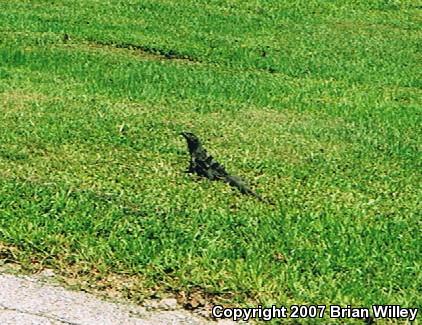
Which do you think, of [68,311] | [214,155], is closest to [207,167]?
[214,155]

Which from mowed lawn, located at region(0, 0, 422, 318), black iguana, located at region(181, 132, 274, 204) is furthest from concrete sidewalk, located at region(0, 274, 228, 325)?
black iguana, located at region(181, 132, 274, 204)

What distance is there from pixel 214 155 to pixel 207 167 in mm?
566

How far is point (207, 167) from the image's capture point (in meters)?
5.80

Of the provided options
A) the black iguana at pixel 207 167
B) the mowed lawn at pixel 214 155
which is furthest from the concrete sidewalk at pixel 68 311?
the black iguana at pixel 207 167

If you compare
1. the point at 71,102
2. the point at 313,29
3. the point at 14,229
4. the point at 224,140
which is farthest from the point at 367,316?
the point at 313,29

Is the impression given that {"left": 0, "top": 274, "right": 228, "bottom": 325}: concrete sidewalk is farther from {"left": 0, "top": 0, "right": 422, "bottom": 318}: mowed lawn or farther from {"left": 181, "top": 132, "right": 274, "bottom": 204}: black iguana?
{"left": 181, "top": 132, "right": 274, "bottom": 204}: black iguana

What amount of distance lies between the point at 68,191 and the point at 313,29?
837 cm

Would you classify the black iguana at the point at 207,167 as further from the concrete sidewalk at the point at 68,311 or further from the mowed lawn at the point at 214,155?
the concrete sidewalk at the point at 68,311

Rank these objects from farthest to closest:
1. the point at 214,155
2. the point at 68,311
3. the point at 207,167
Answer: the point at 214,155, the point at 207,167, the point at 68,311

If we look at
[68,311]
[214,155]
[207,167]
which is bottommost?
[68,311]

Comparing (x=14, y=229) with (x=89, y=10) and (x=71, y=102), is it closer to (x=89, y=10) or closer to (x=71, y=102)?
(x=71, y=102)

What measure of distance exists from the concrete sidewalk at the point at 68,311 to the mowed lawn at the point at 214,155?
0.15 meters

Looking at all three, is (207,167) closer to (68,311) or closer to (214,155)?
(214,155)

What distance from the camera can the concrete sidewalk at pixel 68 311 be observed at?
3.76m
